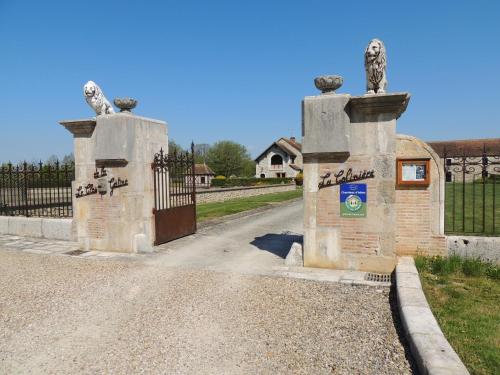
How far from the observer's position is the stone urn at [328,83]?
21.4 ft

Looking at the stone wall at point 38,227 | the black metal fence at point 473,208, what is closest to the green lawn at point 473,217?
the black metal fence at point 473,208

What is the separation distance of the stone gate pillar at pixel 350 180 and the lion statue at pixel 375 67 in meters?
0.34

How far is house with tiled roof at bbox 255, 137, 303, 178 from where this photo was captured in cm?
5772

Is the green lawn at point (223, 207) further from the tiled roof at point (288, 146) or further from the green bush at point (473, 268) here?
the tiled roof at point (288, 146)

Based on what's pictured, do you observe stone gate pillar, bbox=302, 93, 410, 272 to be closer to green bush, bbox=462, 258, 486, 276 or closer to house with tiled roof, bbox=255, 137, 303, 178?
green bush, bbox=462, 258, 486, 276

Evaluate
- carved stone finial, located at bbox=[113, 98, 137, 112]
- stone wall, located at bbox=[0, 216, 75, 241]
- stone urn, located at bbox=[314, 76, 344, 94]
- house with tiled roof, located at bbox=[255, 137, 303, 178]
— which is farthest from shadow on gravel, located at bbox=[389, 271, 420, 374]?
house with tiled roof, located at bbox=[255, 137, 303, 178]

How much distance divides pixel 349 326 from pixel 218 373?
178 centimetres

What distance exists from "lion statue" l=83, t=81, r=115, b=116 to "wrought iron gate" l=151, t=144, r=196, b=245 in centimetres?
171

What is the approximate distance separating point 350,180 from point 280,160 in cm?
5340

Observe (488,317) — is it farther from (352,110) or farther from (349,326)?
(352,110)

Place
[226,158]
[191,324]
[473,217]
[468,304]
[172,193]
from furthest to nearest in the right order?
[226,158] → [172,193] → [473,217] → [468,304] → [191,324]

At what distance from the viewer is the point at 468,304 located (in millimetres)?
4801

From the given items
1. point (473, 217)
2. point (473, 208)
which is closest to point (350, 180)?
point (473, 217)

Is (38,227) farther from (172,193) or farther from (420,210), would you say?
(420,210)
